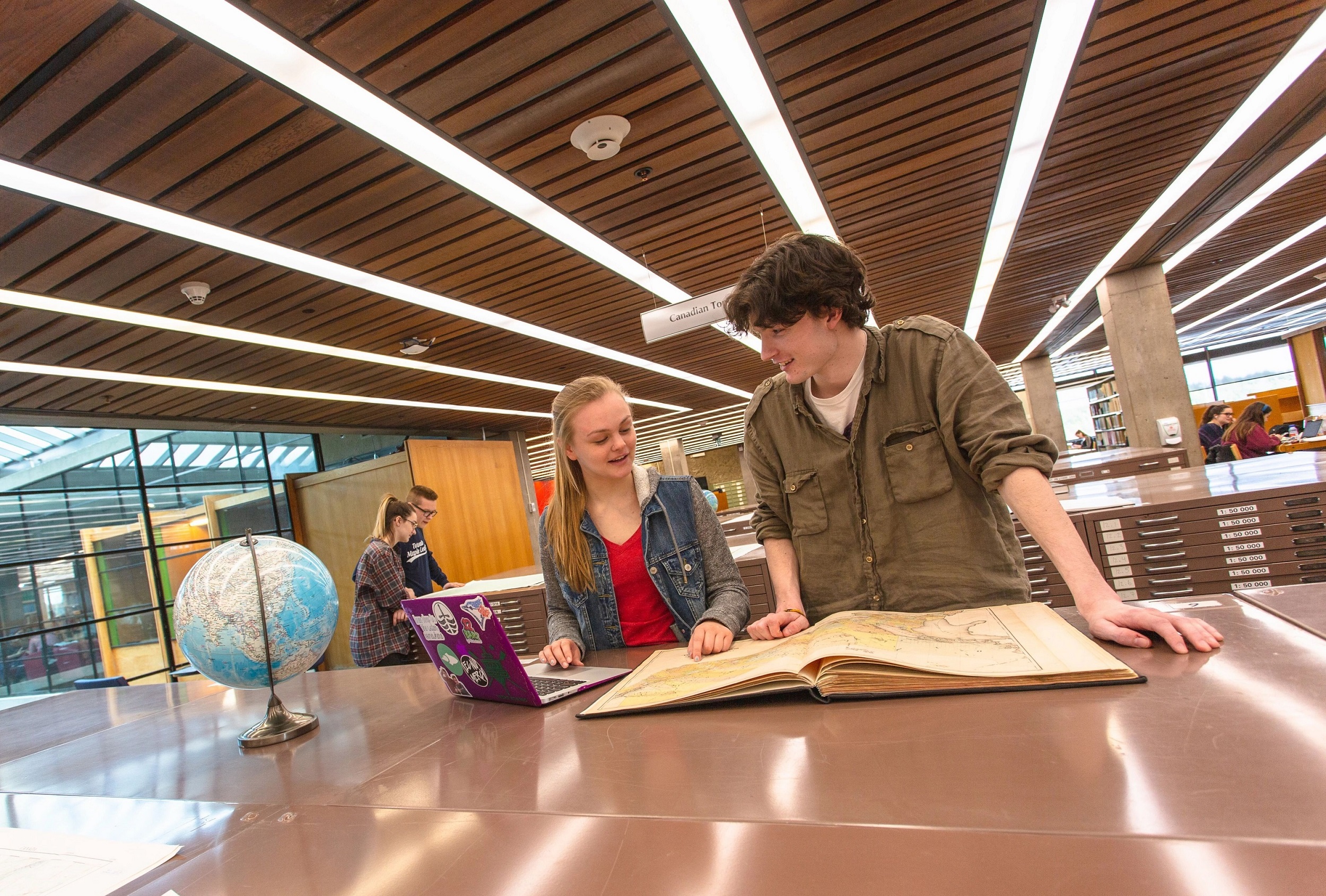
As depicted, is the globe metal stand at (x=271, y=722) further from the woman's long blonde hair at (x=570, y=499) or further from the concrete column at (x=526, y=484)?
the concrete column at (x=526, y=484)

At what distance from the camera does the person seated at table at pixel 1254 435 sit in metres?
7.86

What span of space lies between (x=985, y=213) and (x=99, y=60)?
5866mm

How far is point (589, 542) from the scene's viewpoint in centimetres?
Answer: 196

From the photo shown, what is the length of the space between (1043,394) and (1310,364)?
1042 centimetres

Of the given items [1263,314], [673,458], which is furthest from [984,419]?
[1263,314]

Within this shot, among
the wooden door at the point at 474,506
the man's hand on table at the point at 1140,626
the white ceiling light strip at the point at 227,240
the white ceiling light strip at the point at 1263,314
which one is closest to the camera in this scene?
the man's hand on table at the point at 1140,626

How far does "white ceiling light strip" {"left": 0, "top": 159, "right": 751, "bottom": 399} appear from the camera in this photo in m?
3.40

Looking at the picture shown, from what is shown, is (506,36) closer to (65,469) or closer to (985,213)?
(985,213)

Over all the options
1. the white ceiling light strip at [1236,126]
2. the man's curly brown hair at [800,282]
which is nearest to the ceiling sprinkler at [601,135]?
the man's curly brown hair at [800,282]

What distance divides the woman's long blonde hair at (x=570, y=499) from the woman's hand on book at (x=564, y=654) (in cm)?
31

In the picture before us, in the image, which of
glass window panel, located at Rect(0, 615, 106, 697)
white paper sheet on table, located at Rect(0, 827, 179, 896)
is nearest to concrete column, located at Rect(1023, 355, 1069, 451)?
glass window panel, located at Rect(0, 615, 106, 697)

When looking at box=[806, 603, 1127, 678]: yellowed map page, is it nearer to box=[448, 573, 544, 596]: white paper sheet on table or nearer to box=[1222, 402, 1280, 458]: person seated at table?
box=[448, 573, 544, 596]: white paper sheet on table

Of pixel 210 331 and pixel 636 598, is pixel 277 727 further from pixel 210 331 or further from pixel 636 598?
pixel 210 331

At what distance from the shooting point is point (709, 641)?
1359 millimetres
